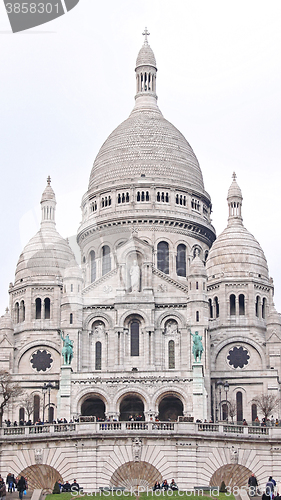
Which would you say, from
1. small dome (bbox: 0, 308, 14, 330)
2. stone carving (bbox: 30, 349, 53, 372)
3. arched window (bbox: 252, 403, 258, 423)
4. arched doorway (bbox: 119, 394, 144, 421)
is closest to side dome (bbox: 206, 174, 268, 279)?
arched window (bbox: 252, 403, 258, 423)

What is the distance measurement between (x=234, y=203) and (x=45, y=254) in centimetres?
1840

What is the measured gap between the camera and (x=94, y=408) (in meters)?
85.5

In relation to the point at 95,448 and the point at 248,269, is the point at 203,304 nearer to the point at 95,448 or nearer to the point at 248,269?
the point at 248,269

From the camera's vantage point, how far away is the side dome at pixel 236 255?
96750mm

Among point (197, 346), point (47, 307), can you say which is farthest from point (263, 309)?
point (47, 307)

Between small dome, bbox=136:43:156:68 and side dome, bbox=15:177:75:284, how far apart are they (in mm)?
21025

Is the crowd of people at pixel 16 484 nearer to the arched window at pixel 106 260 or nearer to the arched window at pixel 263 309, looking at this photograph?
the arched window at pixel 263 309

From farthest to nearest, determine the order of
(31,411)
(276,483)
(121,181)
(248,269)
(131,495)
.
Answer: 1. (121,181)
2. (248,269)
3. (31,411)
4. (276,483)
5. (131,495)

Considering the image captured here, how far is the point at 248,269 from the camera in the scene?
317ft

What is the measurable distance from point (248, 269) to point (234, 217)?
7.40 m

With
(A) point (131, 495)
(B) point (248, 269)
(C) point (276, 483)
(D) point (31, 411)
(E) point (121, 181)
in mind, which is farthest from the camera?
(E) point (121, 181)

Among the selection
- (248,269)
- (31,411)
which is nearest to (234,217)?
(248,269)

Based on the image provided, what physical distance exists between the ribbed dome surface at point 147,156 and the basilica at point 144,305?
0.15 meters

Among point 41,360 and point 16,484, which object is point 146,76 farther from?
point 16,484
